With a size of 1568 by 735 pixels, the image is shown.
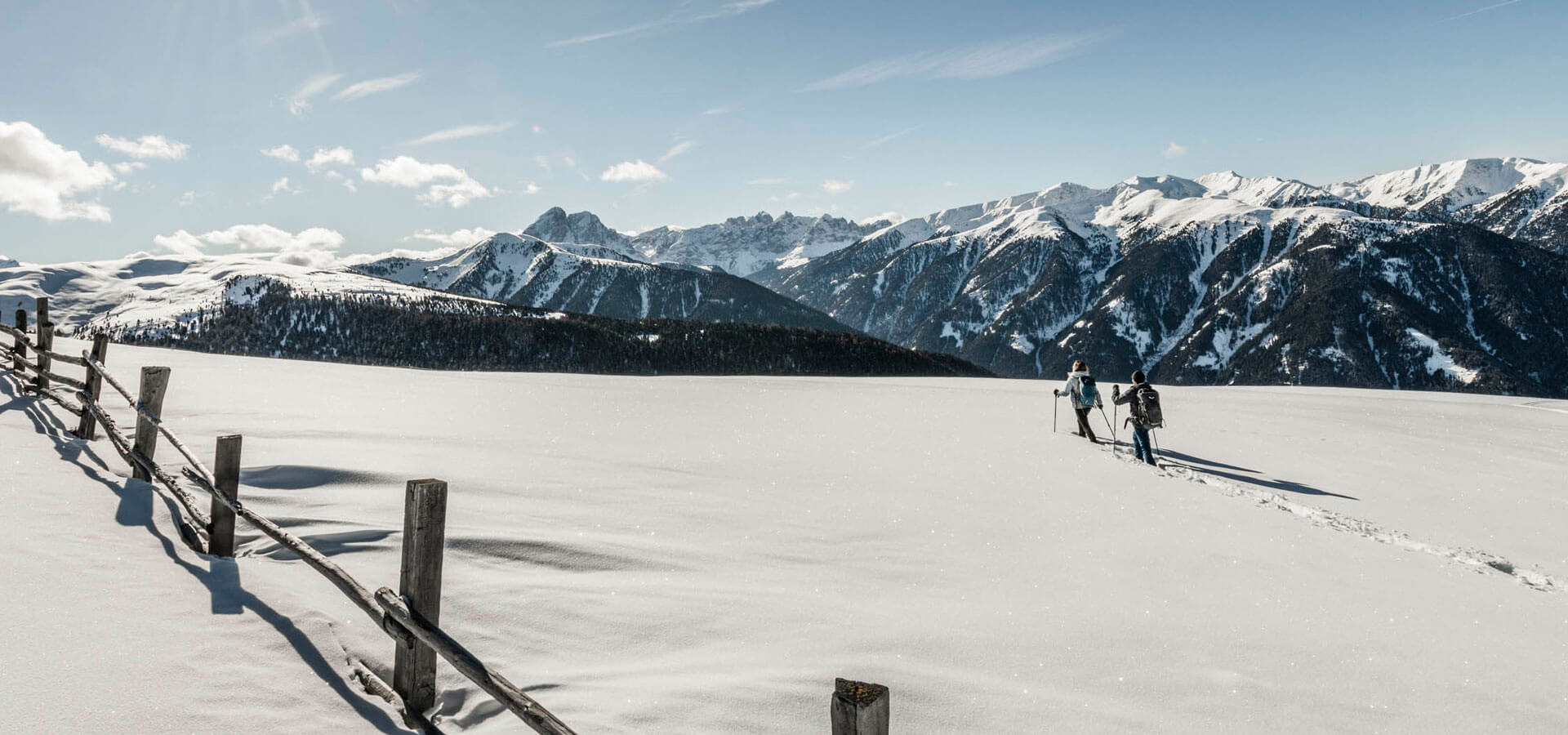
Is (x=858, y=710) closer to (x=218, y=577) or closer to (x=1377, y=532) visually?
(x=218, y=577)

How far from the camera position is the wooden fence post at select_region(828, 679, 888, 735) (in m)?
2.59

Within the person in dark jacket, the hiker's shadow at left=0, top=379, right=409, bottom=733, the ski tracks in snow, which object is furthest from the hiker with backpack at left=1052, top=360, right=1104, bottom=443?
the hiker's shadow at left=0, top=379, right=409, bottom=733

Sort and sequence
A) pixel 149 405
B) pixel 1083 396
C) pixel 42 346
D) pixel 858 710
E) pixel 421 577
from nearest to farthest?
pixel 858 710 → pixel 421 577 → pixel 149 405 → pixel 42 346 → pixel 1083 396

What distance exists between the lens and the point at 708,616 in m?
6.24

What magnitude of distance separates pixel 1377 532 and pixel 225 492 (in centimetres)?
1503

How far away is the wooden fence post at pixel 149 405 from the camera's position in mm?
7918

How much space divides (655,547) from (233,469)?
412cm

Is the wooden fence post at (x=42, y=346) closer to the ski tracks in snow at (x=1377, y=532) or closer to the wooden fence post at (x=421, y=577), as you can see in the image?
the wooden fence post at (x=421, y=577)

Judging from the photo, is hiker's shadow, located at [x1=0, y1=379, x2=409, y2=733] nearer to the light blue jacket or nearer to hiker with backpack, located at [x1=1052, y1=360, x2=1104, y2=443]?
hiker with backpack, located at [x1=1052, y1=360, x2=1104, y2=443]

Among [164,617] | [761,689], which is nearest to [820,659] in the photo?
[761,689]

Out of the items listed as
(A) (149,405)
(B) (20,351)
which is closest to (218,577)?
(A) (149,405)

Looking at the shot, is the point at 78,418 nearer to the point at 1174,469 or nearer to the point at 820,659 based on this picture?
the point at 820,659

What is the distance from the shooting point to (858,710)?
259cm

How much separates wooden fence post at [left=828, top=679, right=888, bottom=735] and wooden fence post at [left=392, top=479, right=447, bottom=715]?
8.74ft
